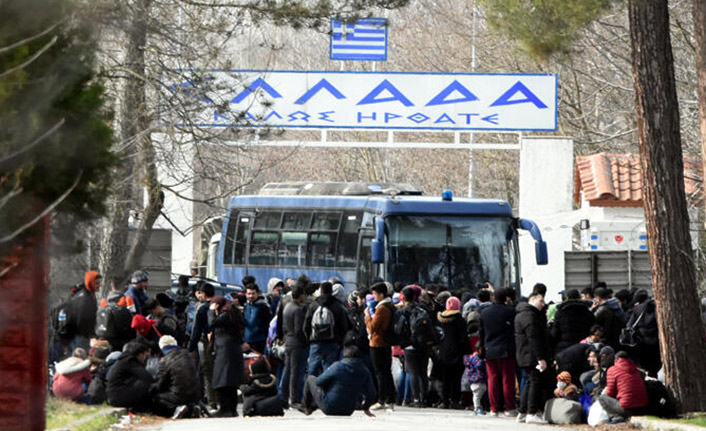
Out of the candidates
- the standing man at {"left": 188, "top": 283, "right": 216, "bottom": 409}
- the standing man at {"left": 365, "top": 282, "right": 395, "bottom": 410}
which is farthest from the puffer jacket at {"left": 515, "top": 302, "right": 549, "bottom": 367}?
the standing man at {"left": 188, "top": 283, "right": 216, "bottom": 409}

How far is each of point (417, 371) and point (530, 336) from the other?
2.49 meters

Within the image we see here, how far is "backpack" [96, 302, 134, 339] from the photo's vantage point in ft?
62.3

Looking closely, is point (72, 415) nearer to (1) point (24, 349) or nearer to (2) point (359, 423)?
(2) point (359, 423)

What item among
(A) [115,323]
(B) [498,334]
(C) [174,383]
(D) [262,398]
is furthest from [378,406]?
(A) [115,323]

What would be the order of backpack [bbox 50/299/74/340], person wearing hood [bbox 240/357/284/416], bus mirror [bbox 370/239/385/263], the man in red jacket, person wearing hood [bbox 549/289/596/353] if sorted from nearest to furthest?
the man in red jacket
person wearing hood [bbox 240/357/284/416]
backpack [bbox 50/299/74/340]
person wearing hood [bbox 549/289/596/353]
bus mirror [bbox 370/239/385/263]

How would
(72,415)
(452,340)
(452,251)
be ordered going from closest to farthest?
(72,415) < (452,340) < (452,251)

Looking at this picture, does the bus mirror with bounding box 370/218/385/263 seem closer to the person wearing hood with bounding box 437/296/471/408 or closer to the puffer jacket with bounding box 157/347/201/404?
the person wearing hood with bounding box 437/296/471/408

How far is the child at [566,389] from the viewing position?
18938 millimetres

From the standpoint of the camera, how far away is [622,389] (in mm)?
18047

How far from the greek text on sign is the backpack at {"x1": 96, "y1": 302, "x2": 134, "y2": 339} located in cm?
1648

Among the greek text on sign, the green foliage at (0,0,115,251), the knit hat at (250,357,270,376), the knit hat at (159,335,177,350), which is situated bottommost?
the knit hat at (250,357,270,376)

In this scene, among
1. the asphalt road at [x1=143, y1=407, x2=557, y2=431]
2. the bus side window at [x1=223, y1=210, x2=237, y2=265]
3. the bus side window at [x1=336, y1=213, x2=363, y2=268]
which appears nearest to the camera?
the asphalt road at [x1=143, y1=407, x2=557, y2=431]

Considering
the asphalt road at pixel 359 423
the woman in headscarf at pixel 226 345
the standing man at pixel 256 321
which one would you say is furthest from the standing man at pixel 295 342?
the woman in headscarf at pixel 226 345

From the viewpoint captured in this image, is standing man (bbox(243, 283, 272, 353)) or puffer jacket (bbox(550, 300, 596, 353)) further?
standing man (bbox(243, 283, 272, 353))
